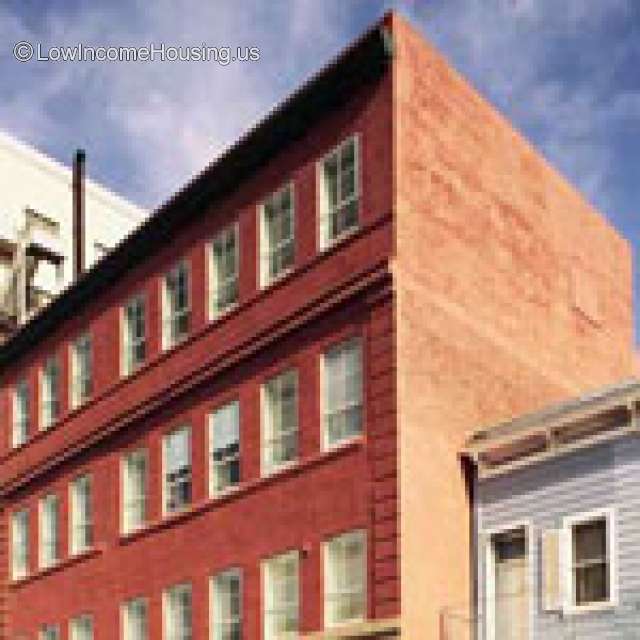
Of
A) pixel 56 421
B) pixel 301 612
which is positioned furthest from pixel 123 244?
pixel 301 612

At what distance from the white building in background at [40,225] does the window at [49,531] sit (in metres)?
16.2

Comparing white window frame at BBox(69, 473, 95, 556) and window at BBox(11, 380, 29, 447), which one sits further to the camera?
window at BBox(11, 380, 29, 447)

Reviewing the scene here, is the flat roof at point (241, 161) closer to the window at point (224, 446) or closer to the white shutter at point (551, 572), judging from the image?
the window at point (224, 446)

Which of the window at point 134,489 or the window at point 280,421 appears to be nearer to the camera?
the window at point 280,421

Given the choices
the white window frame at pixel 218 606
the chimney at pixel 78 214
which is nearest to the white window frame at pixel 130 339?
the white window frame at pixel 218 606

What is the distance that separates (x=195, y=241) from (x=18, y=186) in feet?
96.3

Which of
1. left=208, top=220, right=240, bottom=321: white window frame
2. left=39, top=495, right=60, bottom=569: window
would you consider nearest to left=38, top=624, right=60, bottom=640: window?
left=39, top=495, right=60, bottom=569: window

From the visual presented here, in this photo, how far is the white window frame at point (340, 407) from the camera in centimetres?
2538

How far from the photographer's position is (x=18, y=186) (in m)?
58.6

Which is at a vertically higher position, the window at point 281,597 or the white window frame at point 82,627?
the window at point 281,597

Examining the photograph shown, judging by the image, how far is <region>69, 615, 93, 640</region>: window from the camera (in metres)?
32.7

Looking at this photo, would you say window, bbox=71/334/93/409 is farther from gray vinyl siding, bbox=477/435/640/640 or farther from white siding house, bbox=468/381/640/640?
gray vinyl siding, bbox=477/435/640/640

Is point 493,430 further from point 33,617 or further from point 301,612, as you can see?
point 33,617

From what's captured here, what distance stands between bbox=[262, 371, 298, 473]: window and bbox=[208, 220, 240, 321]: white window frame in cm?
256
